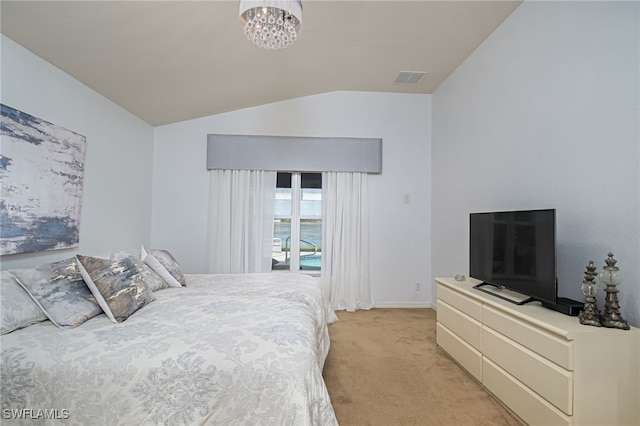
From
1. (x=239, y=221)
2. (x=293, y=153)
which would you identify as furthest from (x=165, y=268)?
(x=293, y=153)

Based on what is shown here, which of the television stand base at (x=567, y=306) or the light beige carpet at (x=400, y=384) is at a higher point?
the television stand base at (x=567, y=306)

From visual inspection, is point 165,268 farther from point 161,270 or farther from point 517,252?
point 517,252

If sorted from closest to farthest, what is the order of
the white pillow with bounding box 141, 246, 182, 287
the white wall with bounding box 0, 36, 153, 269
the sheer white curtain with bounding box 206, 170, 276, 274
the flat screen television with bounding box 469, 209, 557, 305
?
the flat screen television with bounding box 469, 209, 557, 305
the white wall with bounding box 0, 36, 153, 269
the white pillow with bounding box 141, 246, 182, 287
the sheer white curtain with bounding box 206, 170, 276, 274

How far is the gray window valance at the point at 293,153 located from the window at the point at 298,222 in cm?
24

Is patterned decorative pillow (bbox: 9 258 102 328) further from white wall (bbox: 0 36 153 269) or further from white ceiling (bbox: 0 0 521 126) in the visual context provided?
white ceiling (bbox: 0 0 521 126)

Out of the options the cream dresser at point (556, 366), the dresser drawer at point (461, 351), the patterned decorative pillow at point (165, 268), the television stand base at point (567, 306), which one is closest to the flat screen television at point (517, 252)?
the television stand base at point (567, 306)

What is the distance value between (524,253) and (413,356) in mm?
1284

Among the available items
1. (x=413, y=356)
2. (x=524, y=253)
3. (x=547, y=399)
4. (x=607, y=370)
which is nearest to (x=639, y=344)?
(x=607, y=370)

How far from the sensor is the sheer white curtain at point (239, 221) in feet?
13.1

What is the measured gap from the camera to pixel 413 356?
8.54 ft

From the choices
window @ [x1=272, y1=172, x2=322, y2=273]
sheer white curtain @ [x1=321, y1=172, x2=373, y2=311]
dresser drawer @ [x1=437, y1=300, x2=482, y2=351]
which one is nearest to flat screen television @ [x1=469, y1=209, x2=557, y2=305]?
dresser drawer @ [x1=437, y1=300, x2=482, y2=351]

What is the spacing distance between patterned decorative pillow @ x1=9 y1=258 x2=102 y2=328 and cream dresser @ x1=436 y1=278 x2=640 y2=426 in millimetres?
2451

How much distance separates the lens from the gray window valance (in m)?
4.04

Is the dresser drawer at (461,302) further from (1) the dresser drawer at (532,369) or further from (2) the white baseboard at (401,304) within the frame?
(2) the white baseboard at (401,304)
